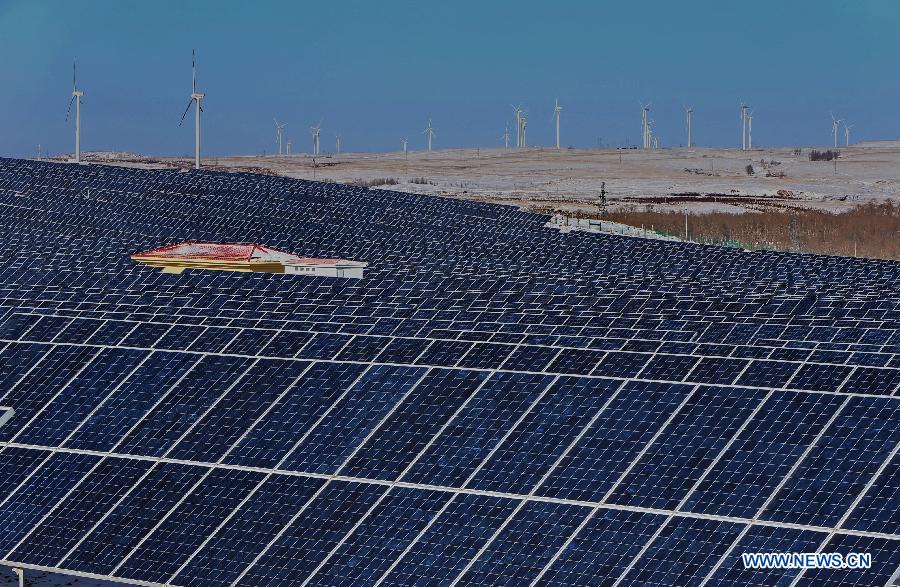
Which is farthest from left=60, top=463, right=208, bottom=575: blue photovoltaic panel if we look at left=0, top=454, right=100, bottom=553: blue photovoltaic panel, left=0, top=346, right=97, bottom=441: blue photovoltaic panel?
left=0, top=346, right=97, bottom=441: blue photovoltaic panel

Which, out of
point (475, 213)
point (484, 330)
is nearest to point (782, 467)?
point (484, 330)

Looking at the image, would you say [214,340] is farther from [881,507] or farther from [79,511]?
[881,507]

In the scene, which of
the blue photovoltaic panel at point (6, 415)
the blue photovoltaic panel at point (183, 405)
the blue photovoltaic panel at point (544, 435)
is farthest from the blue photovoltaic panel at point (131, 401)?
the blue photovoltaic panel at point (544, 435)

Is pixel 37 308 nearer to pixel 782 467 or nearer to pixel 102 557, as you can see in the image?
pixel 102 557

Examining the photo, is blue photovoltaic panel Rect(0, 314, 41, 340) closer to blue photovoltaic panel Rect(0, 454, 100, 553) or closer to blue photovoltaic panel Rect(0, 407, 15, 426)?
blue photovoltaic panel Rect(0, 407, 15, 426)

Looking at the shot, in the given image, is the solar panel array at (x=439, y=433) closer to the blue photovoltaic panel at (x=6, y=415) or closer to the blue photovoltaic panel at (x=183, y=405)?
the blue photovoltaic panel at (x=183, y=405)

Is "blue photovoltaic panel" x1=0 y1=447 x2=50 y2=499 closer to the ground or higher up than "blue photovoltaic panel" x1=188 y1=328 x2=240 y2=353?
closer to the ground
